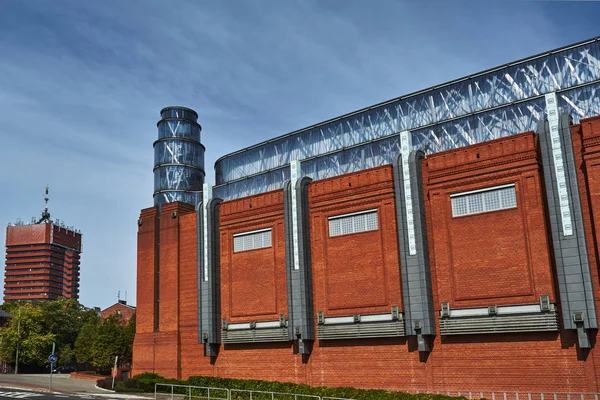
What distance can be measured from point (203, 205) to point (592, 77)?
1212 inches

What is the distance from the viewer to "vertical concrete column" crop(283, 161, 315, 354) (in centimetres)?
3953

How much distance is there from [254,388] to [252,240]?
11.6 m

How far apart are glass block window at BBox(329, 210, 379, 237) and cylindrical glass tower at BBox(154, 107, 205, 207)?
2462 cm

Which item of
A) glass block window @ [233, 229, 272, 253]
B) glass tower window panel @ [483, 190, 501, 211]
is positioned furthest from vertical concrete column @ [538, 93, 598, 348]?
glass block window @ [233, 229, 272, 253]

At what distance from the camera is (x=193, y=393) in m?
38.4

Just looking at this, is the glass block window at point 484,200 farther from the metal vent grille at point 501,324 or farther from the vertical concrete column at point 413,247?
the metal vent grille at point 501,324

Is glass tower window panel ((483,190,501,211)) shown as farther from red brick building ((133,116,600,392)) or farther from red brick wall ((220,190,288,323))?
red brick wall ((220,190,288,323))

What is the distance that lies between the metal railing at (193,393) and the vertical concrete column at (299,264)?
19.7ft

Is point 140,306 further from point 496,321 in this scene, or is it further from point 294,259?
point 496,321

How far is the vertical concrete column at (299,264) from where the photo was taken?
39.5 metres

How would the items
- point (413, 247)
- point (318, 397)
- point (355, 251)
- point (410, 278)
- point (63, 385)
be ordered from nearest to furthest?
1. point (318, 397)
2. point (410, 278)
3. point (413, 247)
4. point (355, 251)
5. point (63, 385)

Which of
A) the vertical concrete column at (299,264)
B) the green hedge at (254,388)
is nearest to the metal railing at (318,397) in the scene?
the green hedge at (254,388)

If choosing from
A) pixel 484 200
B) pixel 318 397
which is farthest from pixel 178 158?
Answer: pixel 318 397

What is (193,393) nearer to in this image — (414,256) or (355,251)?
(355,251)
